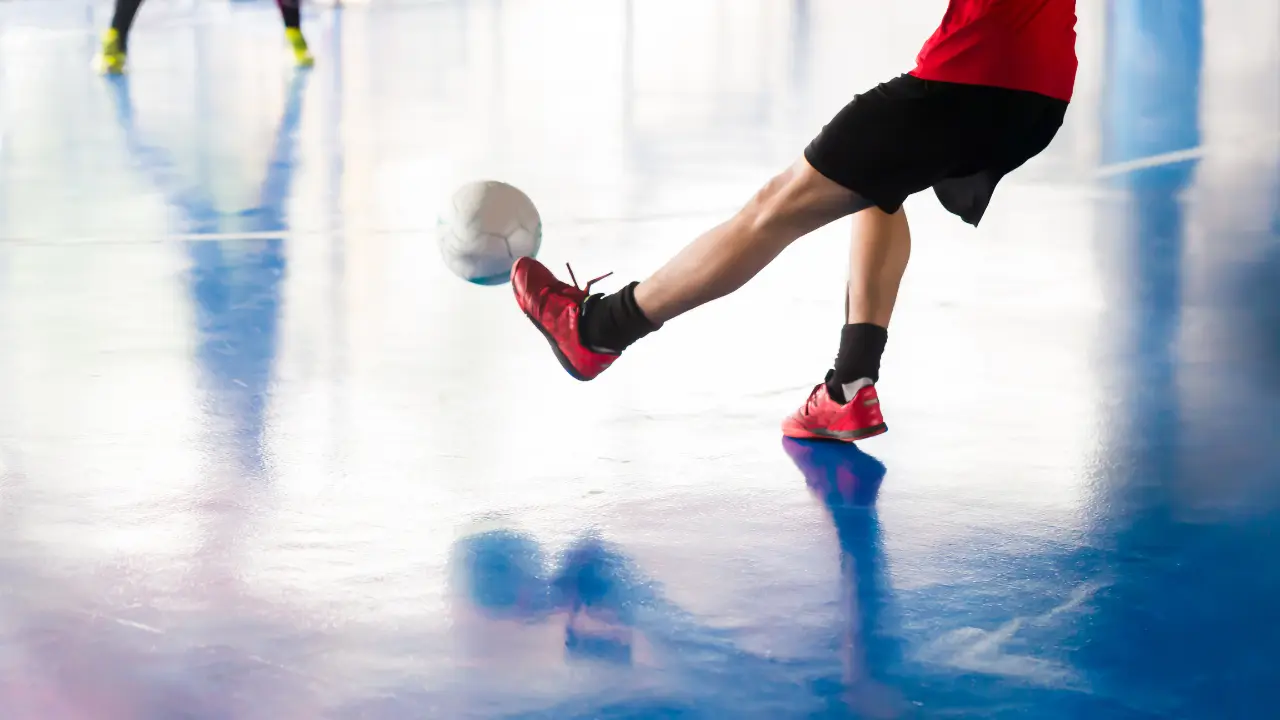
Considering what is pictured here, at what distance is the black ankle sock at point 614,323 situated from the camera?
10.9ft

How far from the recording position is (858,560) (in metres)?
2.65

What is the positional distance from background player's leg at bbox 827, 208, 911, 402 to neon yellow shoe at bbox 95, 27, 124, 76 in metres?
7.70

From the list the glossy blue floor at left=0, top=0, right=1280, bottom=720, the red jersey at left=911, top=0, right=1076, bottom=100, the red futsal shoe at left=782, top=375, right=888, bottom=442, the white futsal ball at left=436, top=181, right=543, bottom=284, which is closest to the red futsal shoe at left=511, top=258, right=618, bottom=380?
the glossy blue floor at left=0, top=0, right=1280, bottom=720

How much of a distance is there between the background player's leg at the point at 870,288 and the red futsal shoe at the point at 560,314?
0.49 meters

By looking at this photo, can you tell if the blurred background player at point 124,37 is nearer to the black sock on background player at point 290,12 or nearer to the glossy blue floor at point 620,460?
the black sock on background player at point 290,12

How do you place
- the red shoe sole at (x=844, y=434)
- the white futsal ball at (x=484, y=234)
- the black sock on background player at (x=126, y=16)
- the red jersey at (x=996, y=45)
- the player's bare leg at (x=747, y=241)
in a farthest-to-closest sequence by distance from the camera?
the black sock on background player at (x=126, y=16) < the white futsal ball at (x=484, y=234) < the red shoe sole at (x=844, y=434) < the player's bare leg at (x=747, y=241) < the red jersey at (x=996, y=45)

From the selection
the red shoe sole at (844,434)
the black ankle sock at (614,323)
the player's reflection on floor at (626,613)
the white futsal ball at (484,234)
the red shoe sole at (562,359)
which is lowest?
the player's reflection on floor at (626,613)

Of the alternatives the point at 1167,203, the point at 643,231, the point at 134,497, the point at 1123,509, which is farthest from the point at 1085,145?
the point at 134,497

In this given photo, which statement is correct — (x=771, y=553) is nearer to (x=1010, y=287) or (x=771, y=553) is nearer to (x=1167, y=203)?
(x=1010, y=287)

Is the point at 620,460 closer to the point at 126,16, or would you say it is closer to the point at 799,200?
the point at 799,200

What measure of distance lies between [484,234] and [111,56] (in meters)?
6.70

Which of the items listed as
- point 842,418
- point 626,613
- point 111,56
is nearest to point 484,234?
point 842,418

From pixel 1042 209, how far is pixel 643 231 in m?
1.40

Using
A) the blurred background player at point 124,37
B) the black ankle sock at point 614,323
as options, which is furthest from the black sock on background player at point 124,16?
the black ankle sock at point 614,323
